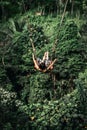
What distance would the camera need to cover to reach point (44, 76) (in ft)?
60.0

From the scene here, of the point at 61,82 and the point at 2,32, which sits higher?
the point at 2,32

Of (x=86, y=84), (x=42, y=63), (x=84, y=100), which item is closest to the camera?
(x=42, y=63)

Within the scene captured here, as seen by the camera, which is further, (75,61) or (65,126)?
(75,61)

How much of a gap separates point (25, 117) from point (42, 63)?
83.3 inches

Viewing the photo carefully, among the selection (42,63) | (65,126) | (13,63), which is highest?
(42,63)

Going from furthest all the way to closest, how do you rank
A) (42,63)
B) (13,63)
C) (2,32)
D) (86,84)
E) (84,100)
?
(2,32) → (13,63) → (86,84) → (84,100) → (42,63)

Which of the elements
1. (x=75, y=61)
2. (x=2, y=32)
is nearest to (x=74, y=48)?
(x=75, y=61)

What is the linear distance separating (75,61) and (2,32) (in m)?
3.98

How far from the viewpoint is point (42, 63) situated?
1461 cm

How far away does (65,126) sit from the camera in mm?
15023

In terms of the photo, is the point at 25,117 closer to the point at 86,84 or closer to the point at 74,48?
the point at 86,84

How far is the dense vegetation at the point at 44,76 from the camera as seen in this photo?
1498 cm

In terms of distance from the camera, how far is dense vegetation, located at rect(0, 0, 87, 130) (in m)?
15.0

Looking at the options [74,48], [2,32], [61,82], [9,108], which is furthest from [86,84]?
[2,32]
